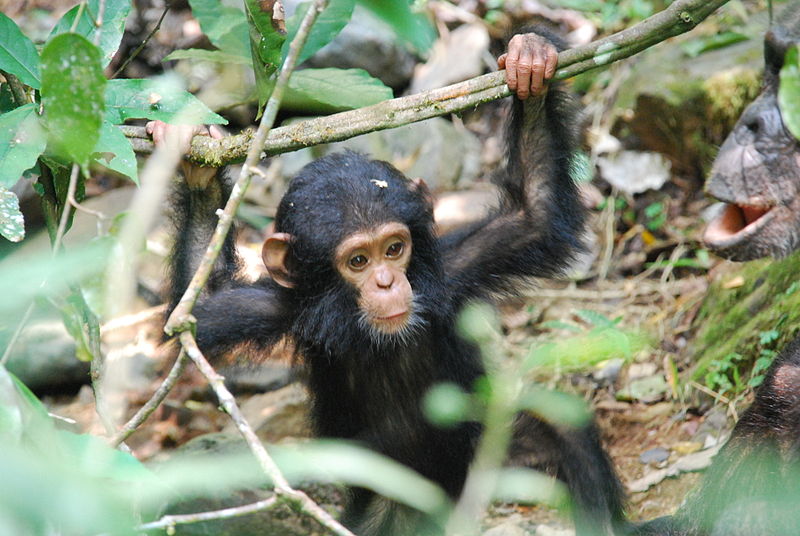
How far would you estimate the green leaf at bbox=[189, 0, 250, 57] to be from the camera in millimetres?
4074

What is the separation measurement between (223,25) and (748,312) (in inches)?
157

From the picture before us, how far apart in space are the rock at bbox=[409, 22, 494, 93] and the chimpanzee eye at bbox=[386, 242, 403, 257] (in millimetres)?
5108

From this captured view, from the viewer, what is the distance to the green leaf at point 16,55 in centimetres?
326

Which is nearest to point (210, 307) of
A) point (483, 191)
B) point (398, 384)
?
point (398, 384)

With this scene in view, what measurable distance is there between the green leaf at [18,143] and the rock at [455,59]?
6.72 meters

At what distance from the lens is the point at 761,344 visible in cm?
559

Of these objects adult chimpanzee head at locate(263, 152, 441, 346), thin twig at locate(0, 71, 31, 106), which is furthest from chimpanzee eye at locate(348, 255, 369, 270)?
thin twig at locate(0, 71, 31, 106)

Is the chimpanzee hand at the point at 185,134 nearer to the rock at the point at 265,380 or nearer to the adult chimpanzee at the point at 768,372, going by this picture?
the adult chimpanzee at the point at 768,372

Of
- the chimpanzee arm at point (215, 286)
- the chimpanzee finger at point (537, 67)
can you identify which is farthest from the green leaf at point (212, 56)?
the chimpanzee finger at point (537, 67)

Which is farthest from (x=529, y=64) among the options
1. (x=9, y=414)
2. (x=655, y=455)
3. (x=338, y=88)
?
(x=655, y=455)

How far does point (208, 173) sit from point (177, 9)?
6.51 metres

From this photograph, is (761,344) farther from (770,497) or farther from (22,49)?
(22,49)

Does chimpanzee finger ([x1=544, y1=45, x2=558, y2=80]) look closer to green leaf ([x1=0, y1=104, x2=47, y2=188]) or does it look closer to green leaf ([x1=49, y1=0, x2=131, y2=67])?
green leaf ([x1=49, y1=0, x2=131, y2=67])

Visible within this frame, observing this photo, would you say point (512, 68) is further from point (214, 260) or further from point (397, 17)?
point (397, 17)
